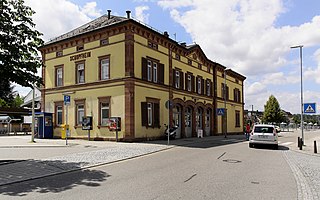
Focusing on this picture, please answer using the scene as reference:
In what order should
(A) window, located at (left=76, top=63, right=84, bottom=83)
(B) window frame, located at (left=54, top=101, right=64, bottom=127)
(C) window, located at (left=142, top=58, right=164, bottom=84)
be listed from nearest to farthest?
1. (C) window, located at (left=142, top=58, right=164, bottom=84)
2. (A) window, located at (left=76, top=63, right=84, bottom=83)
3. (B) window frame, located at (left=54, top=101, right=64, bottom=127)

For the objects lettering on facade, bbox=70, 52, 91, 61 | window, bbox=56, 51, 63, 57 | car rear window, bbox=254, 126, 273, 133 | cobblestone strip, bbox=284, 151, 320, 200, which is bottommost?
cobblestone strip, bbox=284, 151, 320, 200

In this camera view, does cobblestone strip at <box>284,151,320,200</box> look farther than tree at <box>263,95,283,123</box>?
No

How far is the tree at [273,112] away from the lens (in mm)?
68938

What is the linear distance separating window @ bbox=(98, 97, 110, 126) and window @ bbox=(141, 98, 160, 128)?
113 inches

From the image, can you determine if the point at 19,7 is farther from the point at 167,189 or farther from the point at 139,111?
the point at 139,111

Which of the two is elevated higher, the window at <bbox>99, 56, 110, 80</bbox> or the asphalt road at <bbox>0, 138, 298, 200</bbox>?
the window at <bbox>99, 56, 110, 80</bbox>

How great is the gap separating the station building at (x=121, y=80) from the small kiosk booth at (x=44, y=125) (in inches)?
20.3

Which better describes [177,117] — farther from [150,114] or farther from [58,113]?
[58,113]

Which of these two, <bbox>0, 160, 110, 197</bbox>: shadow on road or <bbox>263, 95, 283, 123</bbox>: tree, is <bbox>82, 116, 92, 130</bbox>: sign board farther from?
<bbox>263, 95, 283, 123</bbox>: tree

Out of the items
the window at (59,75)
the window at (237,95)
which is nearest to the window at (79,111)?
the window at (59,75)

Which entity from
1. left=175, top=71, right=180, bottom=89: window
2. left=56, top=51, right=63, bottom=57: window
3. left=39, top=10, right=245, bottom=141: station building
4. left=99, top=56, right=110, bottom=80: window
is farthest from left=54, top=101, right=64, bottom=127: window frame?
left=175, top=71, right=180, bottom=89: window

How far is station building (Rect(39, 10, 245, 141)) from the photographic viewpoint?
79.6 ft

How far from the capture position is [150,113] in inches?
1043

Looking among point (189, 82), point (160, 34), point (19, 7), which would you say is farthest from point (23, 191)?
point (189, 82)
